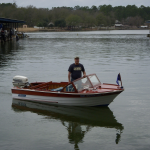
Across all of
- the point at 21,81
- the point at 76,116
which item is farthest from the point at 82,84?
the point at 21,81

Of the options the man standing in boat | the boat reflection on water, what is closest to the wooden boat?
→ the boat reflection on water

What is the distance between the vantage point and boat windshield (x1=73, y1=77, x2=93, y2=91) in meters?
12.2

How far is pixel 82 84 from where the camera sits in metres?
12.3

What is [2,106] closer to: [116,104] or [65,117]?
[65,117]

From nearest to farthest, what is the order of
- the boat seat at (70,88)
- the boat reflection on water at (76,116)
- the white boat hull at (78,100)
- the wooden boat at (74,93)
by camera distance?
the boat reflection on water at (76,116) < the wooden boat at (74,93) < the white boat hull at (78,100) < the boat seat at (70,88)

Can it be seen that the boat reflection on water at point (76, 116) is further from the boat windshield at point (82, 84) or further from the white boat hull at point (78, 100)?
the boat windshield at point (82, 84)

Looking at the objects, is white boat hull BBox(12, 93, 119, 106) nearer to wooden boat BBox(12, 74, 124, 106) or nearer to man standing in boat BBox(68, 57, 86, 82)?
wooden boat BBox(12, 74, 124, 106)

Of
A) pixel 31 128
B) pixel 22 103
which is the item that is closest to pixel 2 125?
pixel 31 128

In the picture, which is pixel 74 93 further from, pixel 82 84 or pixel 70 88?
pixel 82 84

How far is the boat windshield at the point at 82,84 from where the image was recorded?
39.9ft

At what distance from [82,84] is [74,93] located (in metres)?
0.61

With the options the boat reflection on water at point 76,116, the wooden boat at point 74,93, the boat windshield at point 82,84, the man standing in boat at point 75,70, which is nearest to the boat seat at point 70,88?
the wooden boat at point 74,93

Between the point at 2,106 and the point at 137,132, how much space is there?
6.18 metres

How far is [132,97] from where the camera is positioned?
46.6 feet
